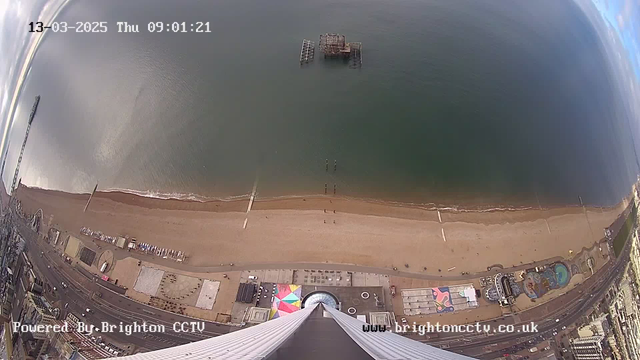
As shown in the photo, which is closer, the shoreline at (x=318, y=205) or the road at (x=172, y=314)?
the road at (x=172, y=314)

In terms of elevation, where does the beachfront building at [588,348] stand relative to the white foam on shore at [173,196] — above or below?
below

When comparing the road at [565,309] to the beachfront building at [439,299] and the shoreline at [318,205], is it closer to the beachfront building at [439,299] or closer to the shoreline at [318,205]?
the beachfront building at [439,299]

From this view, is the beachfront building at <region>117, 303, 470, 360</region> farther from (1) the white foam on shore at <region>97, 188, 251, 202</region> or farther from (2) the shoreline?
(1) the white foam on shore at <region>97, 188, 251, 202</region>

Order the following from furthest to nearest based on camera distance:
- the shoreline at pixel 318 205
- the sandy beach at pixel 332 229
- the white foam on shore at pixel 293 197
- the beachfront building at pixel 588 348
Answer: the white foam on shore at pixel 293 197, the shoreline at pixel 318 205, the sandy beach at pixel 332 229, the beachfront building at pixel 588 348

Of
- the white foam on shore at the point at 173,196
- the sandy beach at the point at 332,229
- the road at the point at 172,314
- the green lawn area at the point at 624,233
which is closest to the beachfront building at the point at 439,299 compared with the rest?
the road at the point at 172,314

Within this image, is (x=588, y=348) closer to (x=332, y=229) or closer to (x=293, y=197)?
(x=332, y=229)

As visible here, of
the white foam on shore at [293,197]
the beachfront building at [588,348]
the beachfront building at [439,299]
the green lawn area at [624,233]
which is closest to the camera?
the beachfront building at [588,348]

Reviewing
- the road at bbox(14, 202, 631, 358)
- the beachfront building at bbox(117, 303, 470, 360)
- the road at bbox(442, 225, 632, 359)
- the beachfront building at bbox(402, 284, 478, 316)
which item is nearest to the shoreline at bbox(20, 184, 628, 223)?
the road at bbox(14, 202, 631, 358)
